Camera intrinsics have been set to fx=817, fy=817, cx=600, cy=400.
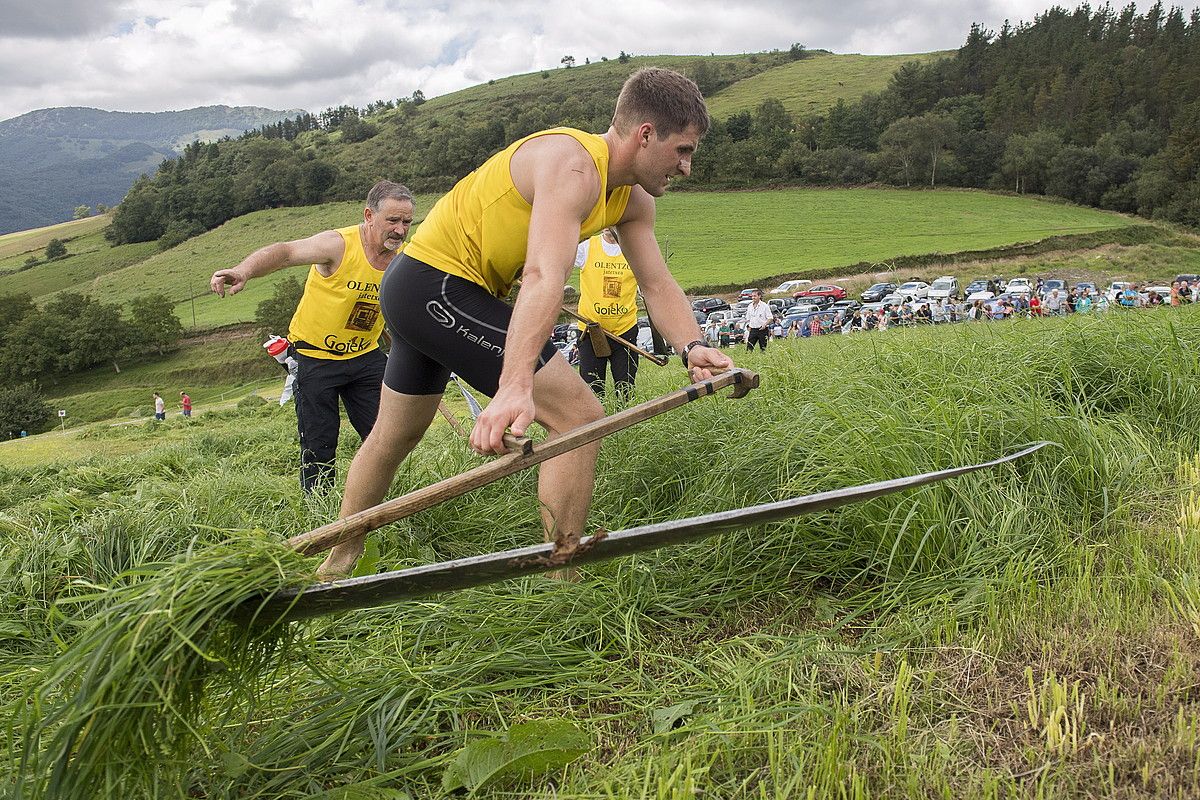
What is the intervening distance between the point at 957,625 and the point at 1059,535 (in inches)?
31.3

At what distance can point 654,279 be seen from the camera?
3.48 meters

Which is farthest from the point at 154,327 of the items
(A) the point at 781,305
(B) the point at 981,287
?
(B) the point at 981,287

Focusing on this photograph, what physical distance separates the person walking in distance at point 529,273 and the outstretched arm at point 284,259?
152 centimetres

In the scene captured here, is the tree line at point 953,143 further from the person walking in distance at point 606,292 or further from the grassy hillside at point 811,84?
the person walking in distance at point 606,292

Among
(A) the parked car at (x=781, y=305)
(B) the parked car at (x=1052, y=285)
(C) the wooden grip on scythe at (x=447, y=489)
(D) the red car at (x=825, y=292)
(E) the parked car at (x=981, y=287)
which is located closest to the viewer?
(C) the wooden grip on scythe at (x=447, y=489)

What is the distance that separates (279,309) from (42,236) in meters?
90.4

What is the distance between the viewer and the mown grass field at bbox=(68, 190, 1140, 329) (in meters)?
52.3

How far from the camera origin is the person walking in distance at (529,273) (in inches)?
98.4

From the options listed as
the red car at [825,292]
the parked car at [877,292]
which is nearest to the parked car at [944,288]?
the parked car at [877,292]

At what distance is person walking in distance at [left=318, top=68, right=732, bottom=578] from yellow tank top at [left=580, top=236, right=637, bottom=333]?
3.92 metres

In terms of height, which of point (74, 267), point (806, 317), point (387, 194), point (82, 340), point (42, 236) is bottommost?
point (82, 340)

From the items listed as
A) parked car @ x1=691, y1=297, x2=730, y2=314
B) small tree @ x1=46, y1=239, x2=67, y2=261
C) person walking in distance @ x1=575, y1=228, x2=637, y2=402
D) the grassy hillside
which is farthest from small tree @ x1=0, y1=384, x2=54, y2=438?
the grassy hillside

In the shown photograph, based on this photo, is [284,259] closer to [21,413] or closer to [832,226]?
[21,413]

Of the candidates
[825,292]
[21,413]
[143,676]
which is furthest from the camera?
[21,413]
